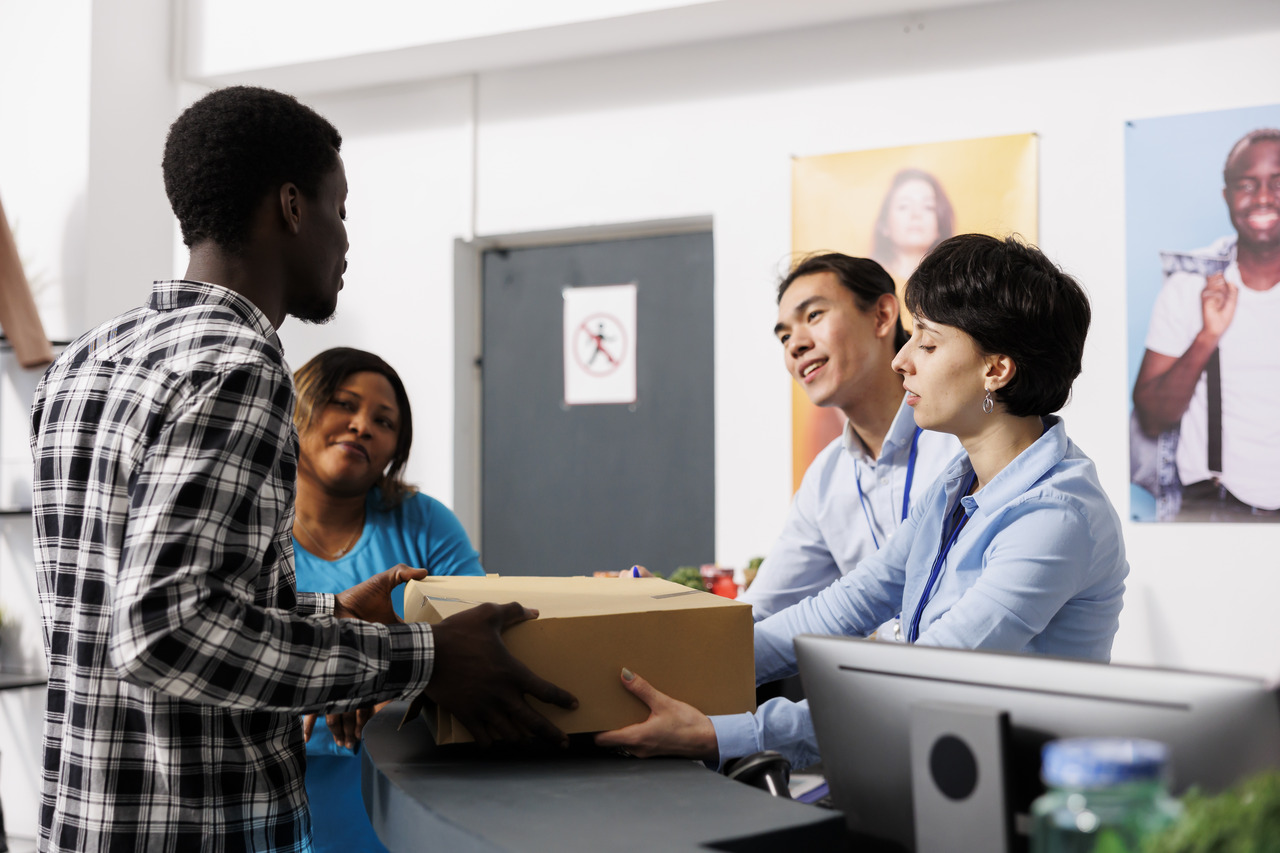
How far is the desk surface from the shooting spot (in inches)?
36.4

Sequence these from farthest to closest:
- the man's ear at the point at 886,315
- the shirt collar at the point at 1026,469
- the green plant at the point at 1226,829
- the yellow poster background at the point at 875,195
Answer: the yellow poster background at the point at 875,195 → the man's ear at the point at 886,315 → the shirt collar at the point at 1026,469 → the green plant at the point at 1226,829

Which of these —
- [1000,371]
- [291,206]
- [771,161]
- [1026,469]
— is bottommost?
[1026,469]

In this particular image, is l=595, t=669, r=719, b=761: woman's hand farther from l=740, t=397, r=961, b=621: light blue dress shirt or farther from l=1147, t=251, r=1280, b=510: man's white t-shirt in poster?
l=1147, t=251, r=1280, b=510: man's white t-shirt in poster

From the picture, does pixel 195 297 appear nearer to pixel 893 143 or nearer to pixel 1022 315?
pixel 1022 315

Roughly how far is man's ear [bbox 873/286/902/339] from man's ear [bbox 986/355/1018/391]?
971mm

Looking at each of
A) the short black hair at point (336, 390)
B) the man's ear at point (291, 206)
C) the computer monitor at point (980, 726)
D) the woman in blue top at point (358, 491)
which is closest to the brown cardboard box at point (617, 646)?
the computer monitor at point (980, 726)

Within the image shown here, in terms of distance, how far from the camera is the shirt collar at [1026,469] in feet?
4.69

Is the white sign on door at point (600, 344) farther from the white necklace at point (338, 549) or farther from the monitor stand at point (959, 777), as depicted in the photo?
the monitor stand at point (959, 777)

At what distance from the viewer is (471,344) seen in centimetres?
427

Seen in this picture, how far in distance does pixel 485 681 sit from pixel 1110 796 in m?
0.66

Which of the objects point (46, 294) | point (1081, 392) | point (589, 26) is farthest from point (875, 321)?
point (46, 294)

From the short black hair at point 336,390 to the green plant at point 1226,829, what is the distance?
5.68 feet

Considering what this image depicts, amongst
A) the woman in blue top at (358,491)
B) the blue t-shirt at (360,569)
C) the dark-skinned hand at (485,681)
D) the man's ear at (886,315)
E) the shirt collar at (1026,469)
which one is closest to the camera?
the dark-skinned hand at (485,681)

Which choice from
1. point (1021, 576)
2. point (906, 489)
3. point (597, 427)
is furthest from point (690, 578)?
point (1021, 576)
